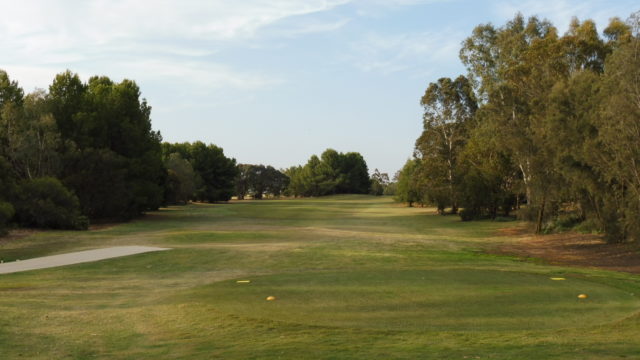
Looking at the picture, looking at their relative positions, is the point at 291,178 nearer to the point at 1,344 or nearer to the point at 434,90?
the point at 434,90

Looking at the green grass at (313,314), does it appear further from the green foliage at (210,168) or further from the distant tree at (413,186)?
the green foliage at (210,168)

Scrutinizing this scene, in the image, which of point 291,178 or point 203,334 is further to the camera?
point 291,178

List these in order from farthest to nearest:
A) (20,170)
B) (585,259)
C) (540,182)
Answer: (20,170)
(540,182)
(585,259)

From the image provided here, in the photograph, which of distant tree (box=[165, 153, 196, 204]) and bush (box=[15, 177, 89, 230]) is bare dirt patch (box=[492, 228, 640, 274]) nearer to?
bush (box=[15, 177, 89, 230])

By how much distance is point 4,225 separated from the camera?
107 feet

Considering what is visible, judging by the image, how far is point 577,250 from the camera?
2920 centimetres

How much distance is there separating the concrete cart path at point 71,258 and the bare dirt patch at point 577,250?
652 inches

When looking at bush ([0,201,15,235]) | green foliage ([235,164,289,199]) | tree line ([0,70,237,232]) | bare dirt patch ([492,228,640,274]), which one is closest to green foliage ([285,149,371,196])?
green foliage ([235,164,289,199])

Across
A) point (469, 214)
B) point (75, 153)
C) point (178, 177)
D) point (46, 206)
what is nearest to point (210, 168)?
point (178, 177)

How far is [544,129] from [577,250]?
23.3 feet

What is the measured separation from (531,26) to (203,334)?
139 ft

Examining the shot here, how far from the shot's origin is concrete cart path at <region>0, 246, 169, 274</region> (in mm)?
20422

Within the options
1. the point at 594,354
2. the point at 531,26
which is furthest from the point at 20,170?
the point at 594,354

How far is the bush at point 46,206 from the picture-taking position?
37.9 meters
